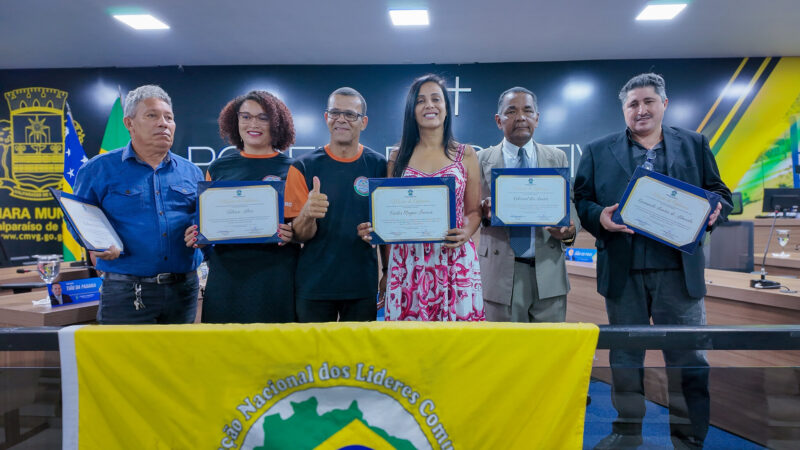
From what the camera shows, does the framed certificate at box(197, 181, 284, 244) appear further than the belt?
No

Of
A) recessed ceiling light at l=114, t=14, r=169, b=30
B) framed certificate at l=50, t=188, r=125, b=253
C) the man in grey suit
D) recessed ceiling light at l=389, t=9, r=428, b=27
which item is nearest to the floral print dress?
the man in grey suit

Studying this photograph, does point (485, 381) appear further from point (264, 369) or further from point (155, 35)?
point (155, 35)

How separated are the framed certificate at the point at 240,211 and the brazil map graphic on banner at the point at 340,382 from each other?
55 centimetres

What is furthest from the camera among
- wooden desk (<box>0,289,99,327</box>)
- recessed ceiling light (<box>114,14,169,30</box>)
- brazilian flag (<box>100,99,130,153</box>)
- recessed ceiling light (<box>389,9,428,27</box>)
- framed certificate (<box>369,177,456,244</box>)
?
brazilian flag (<box>100,99,130,153</box>)

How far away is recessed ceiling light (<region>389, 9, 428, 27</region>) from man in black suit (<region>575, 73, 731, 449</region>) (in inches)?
136

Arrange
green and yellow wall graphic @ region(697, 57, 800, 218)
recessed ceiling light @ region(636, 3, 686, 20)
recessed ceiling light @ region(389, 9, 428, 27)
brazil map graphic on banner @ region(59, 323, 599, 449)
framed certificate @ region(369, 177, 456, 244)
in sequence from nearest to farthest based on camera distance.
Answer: brazil map graphic on banner @ region(59, 323, 599, 449) < framed certificate @ region(369, 177, 456, 244) < recessed ceiling light @ region(636, 3, 686, 20) < recessed ceiling light @ region(389, 9, 428, 27) < green and yellow wall graphic @ region(697, 57, 800, 218)

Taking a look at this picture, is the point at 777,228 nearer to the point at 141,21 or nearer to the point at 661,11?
the point at 661,11

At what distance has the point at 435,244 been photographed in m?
1.68

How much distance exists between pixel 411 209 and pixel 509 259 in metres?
0.65

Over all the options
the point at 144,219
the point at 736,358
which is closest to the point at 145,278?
the point at 144,219

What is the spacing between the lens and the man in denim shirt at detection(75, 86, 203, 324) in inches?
68.4

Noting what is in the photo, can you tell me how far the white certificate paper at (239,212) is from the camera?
1.58 m

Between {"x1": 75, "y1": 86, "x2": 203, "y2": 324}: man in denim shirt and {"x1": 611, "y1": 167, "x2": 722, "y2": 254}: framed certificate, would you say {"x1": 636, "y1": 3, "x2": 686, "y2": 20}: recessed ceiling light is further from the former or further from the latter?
{"x1": 75, "y1": 86, "x2": 203, "y2": 324}: man in denim shirt

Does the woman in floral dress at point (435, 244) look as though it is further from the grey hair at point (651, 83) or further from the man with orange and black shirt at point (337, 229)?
the grey hair at point (651, 83)
